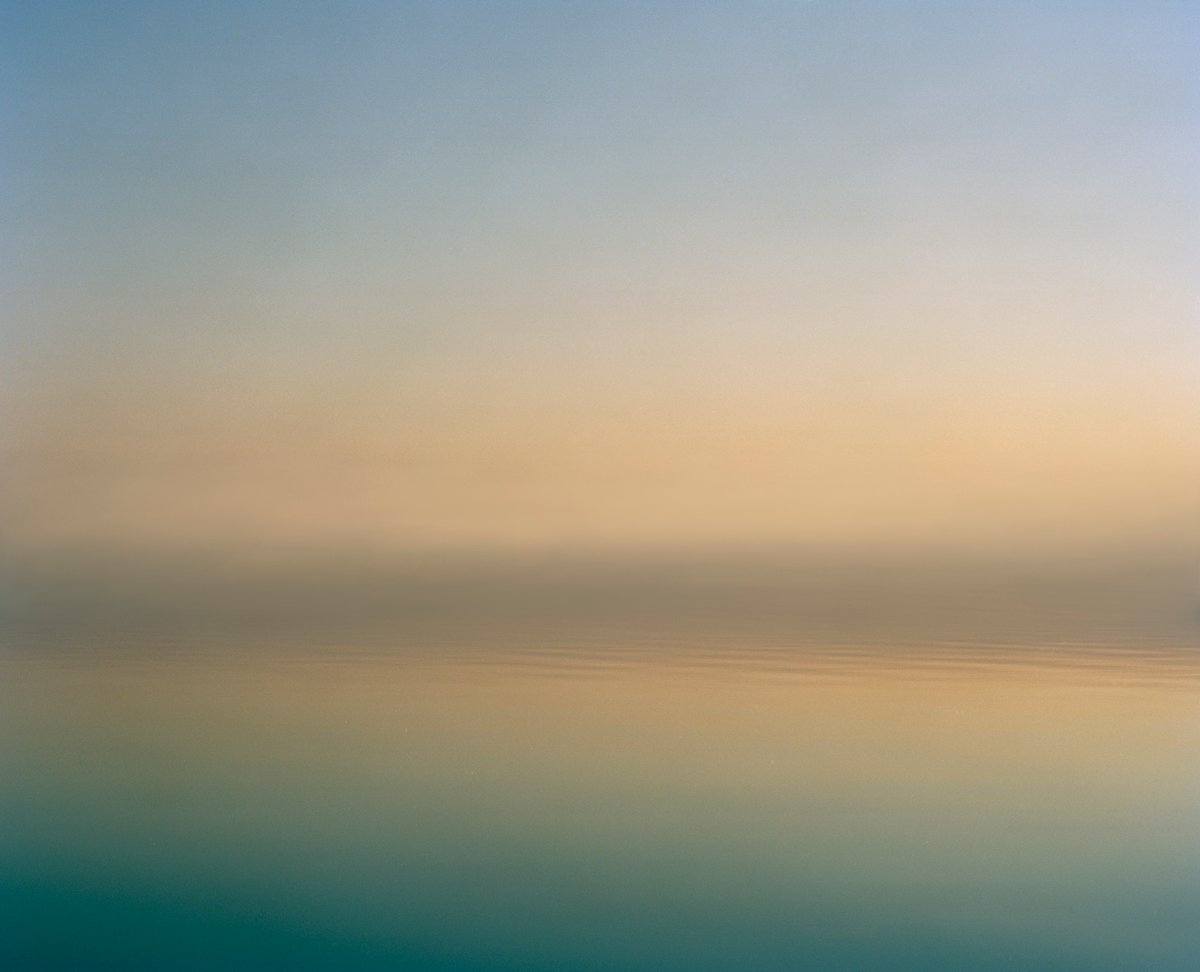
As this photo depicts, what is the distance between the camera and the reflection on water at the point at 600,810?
10.7 feet

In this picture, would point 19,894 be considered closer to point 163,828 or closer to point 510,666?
point 163,828

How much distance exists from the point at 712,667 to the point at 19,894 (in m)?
3.93

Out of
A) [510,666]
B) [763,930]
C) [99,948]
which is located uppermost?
[510,666]

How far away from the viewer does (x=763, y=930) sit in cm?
329

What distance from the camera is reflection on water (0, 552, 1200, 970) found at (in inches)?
128

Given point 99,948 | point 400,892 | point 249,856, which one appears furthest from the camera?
point 249,856

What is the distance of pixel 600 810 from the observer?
13.5 ft

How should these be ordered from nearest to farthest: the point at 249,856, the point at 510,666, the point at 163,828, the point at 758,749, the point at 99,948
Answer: the point at 99,948 → the point at 249,856 → the point at 163,828 → the point at 758,749 → the point at 510,666

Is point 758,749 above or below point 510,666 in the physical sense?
below

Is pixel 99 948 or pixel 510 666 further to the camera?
pixel 510 666

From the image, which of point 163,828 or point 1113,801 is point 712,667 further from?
point 163,828

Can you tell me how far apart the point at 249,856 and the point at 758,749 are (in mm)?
1884

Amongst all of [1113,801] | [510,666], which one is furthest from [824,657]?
[1113,801]

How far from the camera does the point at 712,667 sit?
6.89 metres
